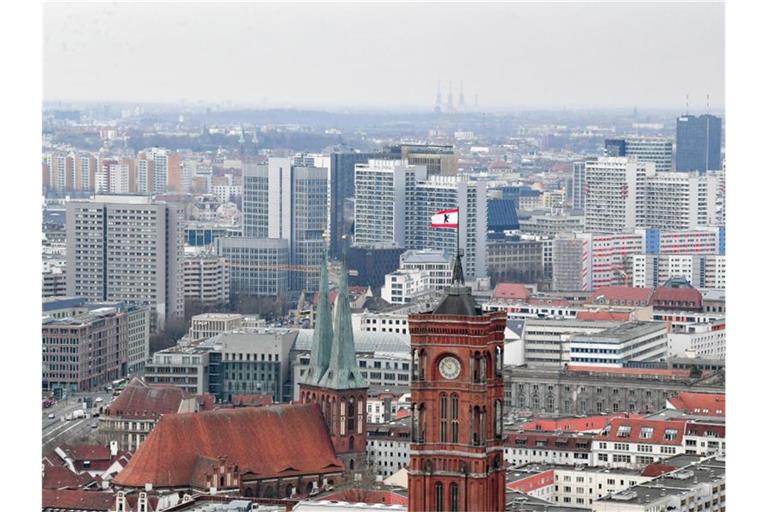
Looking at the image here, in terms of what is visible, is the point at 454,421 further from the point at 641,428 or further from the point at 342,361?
the point at 641,428

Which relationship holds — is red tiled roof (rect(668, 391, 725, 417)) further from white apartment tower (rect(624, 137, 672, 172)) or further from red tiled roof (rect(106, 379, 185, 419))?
white apartment tower (rect(624, 137, 672, 172))

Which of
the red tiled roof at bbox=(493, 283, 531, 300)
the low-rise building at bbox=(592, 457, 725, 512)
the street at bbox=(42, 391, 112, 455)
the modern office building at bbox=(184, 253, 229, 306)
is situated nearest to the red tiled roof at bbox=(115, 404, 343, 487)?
the street at bbox=(42, 391, 112, 455)

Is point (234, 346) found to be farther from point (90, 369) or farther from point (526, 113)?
point (526, 113)

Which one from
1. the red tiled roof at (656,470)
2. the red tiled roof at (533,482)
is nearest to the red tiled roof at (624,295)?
the red tiled roof at (656,470)

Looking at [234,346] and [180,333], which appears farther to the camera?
[180,333]

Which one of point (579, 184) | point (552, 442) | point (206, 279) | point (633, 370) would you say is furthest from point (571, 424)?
point (579, 184)

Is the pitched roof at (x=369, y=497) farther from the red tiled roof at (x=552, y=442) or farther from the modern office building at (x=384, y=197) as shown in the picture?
the modern office building at (x=384, y=197)

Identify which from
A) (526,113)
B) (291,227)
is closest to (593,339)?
(526,113)
